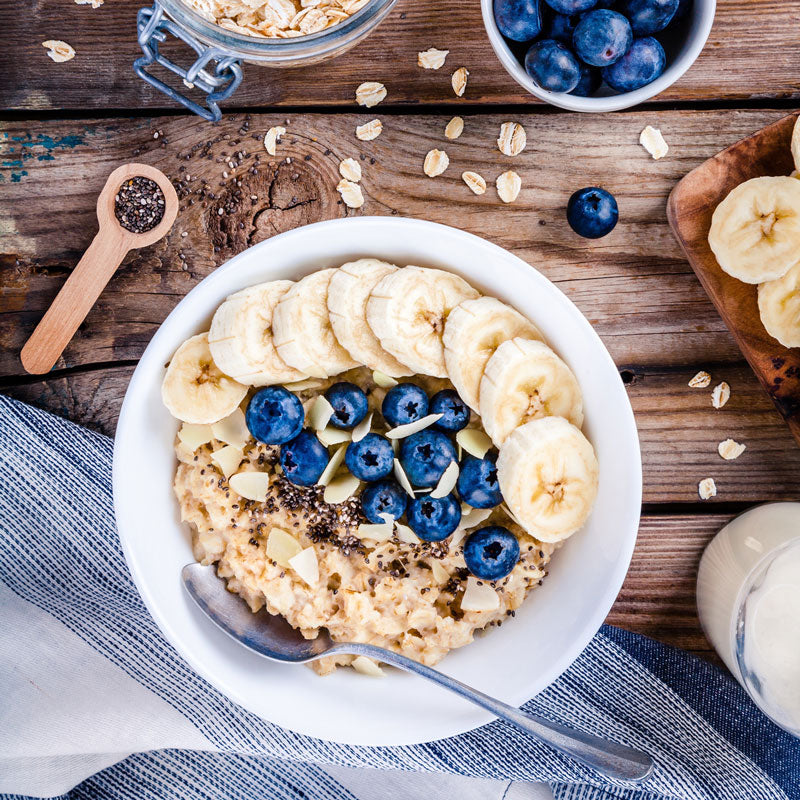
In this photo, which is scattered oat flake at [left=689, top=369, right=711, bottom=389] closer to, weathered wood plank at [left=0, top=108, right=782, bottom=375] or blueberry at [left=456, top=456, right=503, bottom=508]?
weathered wood plank at [left=0, top=108, right=782, bottom=375]

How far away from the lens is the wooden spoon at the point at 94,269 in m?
1.36

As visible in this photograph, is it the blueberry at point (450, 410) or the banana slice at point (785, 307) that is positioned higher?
the banana slice at point (785, 307)

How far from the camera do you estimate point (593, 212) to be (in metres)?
1.30

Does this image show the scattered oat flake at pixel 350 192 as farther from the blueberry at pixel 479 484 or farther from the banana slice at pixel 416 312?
the blueberry at pixel 479 484

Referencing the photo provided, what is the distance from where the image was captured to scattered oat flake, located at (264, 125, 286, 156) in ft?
4.51

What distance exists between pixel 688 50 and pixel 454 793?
1286mm

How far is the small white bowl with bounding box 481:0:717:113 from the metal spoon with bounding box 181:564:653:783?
2.78 feet

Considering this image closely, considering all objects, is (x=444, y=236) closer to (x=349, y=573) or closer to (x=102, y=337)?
(x=349, y=573)

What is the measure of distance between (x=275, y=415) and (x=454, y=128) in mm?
569

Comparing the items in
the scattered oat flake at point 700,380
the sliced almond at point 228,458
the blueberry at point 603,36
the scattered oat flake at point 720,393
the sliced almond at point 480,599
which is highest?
the blueberry at point 603,36

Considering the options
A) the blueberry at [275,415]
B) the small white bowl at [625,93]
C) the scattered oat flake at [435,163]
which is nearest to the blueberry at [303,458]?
A: the blueberry at [275,415]

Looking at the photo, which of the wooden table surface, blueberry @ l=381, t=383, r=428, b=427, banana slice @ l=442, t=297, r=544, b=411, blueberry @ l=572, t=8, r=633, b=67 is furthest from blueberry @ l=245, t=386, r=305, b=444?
blueberry @ l=572, t=8, r=633, b=67

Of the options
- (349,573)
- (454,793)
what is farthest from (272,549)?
(454,793)

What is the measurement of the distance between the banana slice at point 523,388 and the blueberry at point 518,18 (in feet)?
1.47
